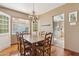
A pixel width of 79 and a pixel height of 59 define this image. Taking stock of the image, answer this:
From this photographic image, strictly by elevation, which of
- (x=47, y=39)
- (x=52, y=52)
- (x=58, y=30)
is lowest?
(x=52, y=52)

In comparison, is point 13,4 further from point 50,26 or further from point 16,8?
point 50,26

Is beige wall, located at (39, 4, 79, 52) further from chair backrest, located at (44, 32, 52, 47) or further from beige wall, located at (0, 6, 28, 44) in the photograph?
beige wall, located at (0, 6, 28, 44)

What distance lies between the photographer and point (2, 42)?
1944 mm

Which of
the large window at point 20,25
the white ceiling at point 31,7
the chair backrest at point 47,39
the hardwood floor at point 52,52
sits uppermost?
the white ceiling at point 31,7

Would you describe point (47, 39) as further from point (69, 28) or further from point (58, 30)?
point (69, 28)

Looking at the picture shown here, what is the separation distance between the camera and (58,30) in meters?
1.96

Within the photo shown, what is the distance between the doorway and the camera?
1.95 meters

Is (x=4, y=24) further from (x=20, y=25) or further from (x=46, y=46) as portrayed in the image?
(x=46, y=46)

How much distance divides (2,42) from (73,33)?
1245 millimetres

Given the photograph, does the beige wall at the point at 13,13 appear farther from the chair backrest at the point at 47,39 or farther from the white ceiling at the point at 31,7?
the chair backrest at the point at 47,39

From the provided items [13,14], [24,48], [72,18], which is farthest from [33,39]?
[72,18]

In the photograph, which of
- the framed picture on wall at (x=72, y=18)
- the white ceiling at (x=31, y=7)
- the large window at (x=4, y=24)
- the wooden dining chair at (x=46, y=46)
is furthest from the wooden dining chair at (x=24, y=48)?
the framed picture on wall at (x=72, y=18)

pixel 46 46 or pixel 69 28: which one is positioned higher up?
pixel 69 28

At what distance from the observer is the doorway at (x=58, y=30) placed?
1945 mm
